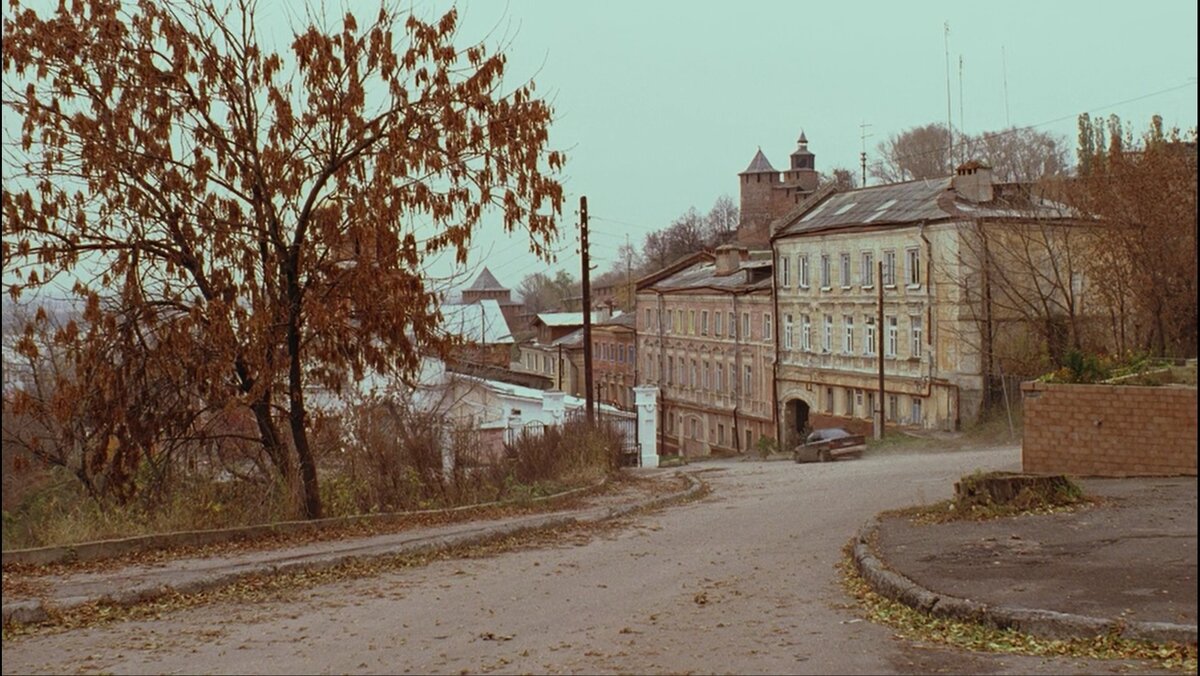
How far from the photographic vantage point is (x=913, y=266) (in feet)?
155

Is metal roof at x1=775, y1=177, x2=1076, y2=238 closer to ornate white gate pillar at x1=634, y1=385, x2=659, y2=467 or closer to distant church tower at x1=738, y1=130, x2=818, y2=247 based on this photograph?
ornate white gate pillar at x1=634, y1=385, x2=659, y2=467

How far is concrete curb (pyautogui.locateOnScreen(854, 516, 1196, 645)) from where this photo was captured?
849cm

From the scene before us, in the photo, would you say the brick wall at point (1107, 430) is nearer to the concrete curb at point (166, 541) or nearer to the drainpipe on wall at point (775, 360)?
the concrete curb at point (166, 541)

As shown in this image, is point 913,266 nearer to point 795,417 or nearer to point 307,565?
Result: point 795,417

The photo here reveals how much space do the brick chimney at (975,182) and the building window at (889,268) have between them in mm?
3584

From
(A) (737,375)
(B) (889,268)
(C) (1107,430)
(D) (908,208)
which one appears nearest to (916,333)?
(B) (889,268)

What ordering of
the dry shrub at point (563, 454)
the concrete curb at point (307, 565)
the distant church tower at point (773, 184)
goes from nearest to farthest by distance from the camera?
the concrete curb at point (307, 565), the dry shrub at point (563, 454), the distant church tower at point (773, 184)

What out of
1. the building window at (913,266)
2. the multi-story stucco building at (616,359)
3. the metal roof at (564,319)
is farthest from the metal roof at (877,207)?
the metal roof at (564,319)

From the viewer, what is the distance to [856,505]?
19906 mm

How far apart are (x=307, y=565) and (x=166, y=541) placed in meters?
2.46

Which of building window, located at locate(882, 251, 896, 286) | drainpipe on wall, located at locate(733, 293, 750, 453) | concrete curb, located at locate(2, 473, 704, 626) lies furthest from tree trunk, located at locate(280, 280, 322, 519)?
drainpipe on wall, located at locate(733, 293, 750, 453)

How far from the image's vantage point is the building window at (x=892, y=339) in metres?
48.7

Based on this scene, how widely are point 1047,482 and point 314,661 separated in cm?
939

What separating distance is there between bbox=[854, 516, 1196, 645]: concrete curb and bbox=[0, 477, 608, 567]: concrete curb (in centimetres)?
844
